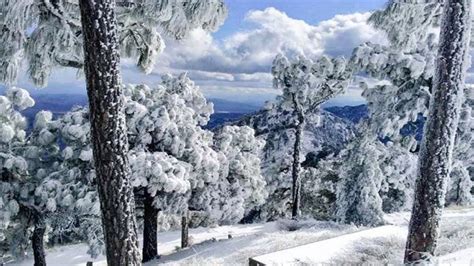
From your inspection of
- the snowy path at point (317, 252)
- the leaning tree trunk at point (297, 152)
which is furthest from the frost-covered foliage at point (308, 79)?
the snowy path at point (317, 252)

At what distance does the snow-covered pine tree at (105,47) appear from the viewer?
4.98 m

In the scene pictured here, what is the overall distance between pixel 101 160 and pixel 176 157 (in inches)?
447

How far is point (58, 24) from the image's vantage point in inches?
245

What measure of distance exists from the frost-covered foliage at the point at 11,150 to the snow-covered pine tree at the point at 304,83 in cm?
1000

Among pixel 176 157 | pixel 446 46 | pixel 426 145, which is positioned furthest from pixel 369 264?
pixel 176 157

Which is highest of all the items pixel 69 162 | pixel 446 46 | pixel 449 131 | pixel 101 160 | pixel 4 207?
pixel 446 46

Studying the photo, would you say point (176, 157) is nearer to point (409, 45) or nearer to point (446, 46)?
point (409, 45)

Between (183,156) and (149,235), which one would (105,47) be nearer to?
(183,156)

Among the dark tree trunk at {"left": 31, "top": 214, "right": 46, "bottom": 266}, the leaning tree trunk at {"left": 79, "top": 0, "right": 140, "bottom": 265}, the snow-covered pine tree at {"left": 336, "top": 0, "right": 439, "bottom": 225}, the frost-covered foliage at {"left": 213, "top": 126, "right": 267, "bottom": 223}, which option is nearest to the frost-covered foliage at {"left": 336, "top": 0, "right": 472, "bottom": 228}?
the snow-covered pine tree at {"left": 336, "top": 0, "right": 439, "bottom": 225}

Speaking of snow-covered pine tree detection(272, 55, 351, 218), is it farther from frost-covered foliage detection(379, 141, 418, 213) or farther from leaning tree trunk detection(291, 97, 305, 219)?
frost-covered foliage detection(379, 141, 418, 213)

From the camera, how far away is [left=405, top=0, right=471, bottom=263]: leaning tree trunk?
19.5 ft

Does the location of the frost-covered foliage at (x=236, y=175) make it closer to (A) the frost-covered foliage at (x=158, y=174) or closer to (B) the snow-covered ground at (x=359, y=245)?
(B) the snow-covered ground at (x=359, y=245)

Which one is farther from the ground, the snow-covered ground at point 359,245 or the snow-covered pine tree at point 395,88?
the snow-covered pine tree at point 395,88

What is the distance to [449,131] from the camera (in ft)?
19.8
